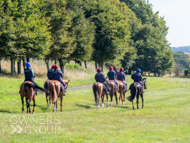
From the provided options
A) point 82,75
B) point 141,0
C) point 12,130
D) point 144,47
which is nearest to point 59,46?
point 82,75

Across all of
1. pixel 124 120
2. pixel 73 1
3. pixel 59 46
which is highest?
pixel 73 1

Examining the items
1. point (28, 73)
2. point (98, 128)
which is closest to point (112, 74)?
point (28, 73)

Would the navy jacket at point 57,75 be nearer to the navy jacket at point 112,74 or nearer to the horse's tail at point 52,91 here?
the horse's tail at point 52,91

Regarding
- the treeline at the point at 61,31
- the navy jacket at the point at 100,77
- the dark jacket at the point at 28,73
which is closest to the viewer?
the dark jacket at the point at 28,73

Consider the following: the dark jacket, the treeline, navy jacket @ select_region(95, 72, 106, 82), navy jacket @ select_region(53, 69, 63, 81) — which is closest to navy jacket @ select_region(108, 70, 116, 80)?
navy jacket @ select_region(95, 72, 106, 82)

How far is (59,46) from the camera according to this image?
160ft

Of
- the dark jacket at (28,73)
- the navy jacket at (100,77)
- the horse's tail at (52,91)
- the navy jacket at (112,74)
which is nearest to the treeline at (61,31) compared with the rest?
the navy jacket at (112,74)

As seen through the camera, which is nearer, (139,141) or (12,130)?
(139,141)

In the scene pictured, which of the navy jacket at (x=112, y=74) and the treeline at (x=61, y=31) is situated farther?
the treeline at (x=61, y=31)

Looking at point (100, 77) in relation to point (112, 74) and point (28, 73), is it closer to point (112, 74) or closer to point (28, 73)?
point (112, 74)

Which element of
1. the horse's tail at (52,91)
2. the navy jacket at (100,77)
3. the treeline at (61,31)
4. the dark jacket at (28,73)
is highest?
the treeline at (61,31)

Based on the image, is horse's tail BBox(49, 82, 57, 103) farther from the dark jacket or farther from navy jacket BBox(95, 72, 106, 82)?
navy jacket BBox(95, 72, 106, 82)

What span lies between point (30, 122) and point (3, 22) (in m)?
25.3

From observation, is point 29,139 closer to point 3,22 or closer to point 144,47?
point 3,22
